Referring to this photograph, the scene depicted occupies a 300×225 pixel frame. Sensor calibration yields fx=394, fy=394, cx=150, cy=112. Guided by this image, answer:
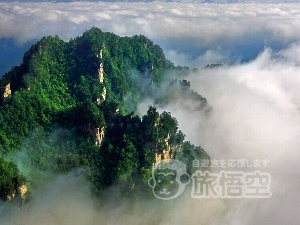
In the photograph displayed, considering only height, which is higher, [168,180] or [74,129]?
[74,129]

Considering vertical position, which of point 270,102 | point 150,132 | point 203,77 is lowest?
point 270,102

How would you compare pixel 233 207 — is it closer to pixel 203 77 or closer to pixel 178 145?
pixel 178 145

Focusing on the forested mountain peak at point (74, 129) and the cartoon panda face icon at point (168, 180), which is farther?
the cartoon panda face icon at point (168, 180)

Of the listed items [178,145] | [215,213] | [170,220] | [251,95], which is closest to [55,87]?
[178,145]

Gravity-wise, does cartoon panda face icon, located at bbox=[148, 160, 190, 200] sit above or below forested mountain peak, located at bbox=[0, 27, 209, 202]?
below

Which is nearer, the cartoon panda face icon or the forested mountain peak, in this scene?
the forested mountain peak

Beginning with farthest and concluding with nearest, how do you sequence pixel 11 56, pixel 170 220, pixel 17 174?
pixel 11 56
pixel 170 220
pixel 17 174

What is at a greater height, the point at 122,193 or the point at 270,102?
the point at 122,193

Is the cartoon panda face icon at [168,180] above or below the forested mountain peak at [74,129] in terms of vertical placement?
below
